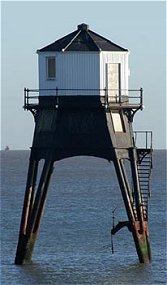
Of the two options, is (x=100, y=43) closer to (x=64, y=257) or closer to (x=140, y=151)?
(x=140, y=151)

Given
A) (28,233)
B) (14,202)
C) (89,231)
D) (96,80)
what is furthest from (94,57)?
(14,202)

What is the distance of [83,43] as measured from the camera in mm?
54906

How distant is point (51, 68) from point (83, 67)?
1380 millimetres

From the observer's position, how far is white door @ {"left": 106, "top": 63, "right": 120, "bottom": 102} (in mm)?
54594

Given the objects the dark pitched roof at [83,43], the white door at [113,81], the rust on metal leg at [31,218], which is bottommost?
the rust on metal leg at [31,218]

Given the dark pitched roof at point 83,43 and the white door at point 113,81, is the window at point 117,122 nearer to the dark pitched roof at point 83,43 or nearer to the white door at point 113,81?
the white door at point 113,81

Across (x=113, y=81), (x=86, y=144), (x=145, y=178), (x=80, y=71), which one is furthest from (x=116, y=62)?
(x=145, y=178)

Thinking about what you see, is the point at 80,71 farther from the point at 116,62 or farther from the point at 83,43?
the point at 116,62

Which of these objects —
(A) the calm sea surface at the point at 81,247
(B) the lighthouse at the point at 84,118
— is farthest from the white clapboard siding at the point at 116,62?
(A) the calm sea surface at the point at 81,247

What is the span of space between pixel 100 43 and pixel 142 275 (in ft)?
27.5

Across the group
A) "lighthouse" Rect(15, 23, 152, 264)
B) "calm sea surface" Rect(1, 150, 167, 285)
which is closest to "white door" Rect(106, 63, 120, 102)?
"lighthouse" Rect(15, 23, 152, 264)

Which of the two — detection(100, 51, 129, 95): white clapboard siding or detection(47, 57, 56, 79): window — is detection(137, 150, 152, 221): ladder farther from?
detection(47, 57, 56, 79): window

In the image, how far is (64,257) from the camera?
5691 cm

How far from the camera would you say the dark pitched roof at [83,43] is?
179 ft
